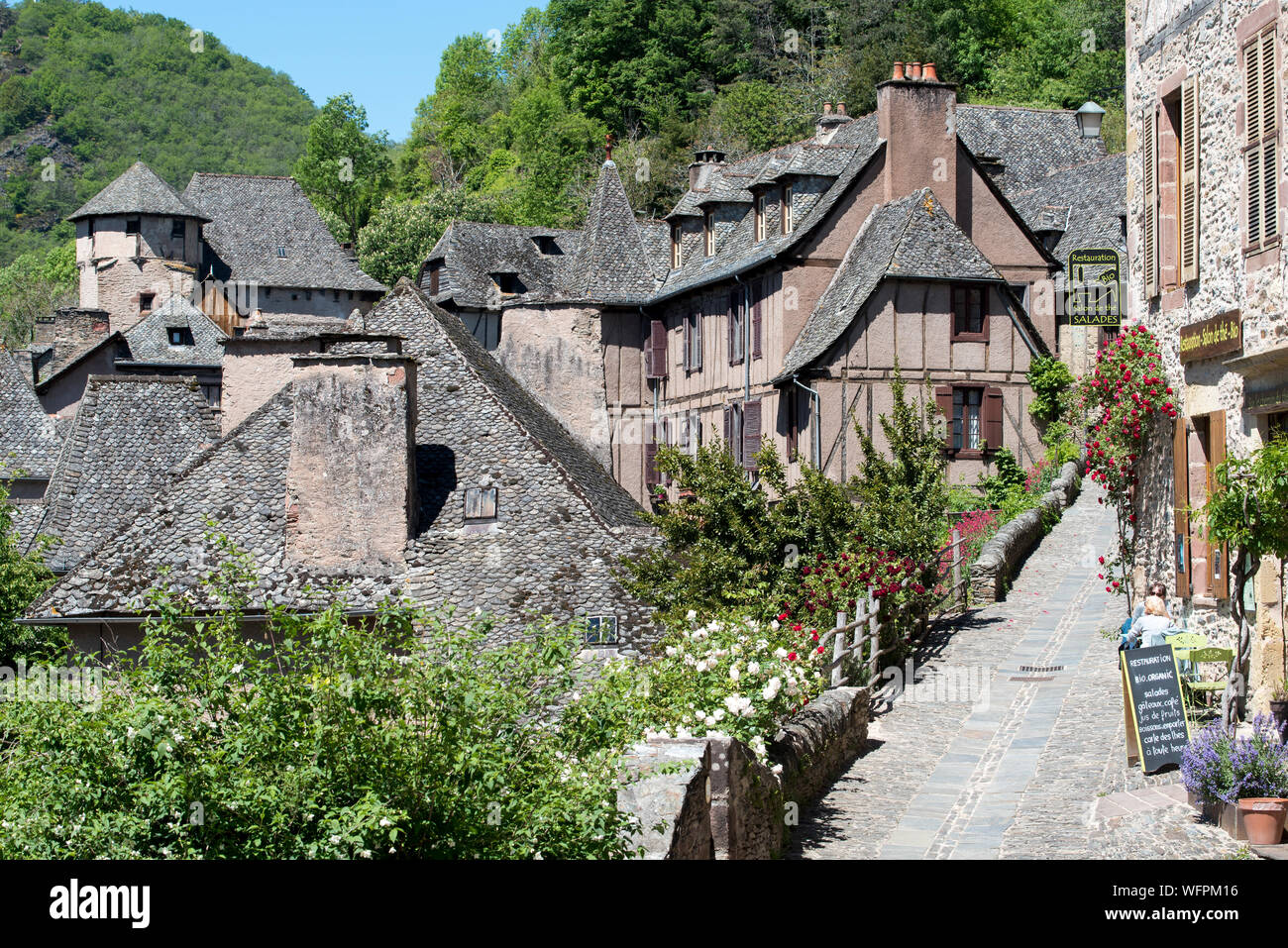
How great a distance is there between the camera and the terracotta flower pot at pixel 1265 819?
409 inches

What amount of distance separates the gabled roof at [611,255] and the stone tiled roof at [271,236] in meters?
24.7

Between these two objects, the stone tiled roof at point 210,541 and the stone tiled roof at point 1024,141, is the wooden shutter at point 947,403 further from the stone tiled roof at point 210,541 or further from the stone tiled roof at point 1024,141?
the stone tiled roof at point 1024,141

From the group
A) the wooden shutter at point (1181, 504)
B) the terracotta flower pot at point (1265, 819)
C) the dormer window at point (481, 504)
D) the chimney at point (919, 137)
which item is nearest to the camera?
the terracotta flower pot at point (1265, 819)

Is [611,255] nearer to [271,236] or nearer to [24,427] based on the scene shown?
[24,427]

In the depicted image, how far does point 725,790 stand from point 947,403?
2220cm

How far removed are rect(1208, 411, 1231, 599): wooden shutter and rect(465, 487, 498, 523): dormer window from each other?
31.8 feet

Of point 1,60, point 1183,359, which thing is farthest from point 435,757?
point 1,60

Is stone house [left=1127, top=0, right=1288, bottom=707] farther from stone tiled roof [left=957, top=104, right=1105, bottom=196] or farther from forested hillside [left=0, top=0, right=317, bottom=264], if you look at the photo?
forested hillside [left=0, top=0, right=317, bottom=264]

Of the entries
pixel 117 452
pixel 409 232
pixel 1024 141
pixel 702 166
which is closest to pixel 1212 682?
pixel 117 452

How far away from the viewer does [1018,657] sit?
65.1ft

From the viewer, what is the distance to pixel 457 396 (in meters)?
23.4

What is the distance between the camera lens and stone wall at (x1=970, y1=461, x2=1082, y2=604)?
963 inches

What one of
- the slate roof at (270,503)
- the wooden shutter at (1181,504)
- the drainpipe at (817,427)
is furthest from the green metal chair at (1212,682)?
the drainpipe at (817,427)

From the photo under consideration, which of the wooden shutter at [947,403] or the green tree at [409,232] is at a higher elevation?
the green tree at [409,232]
